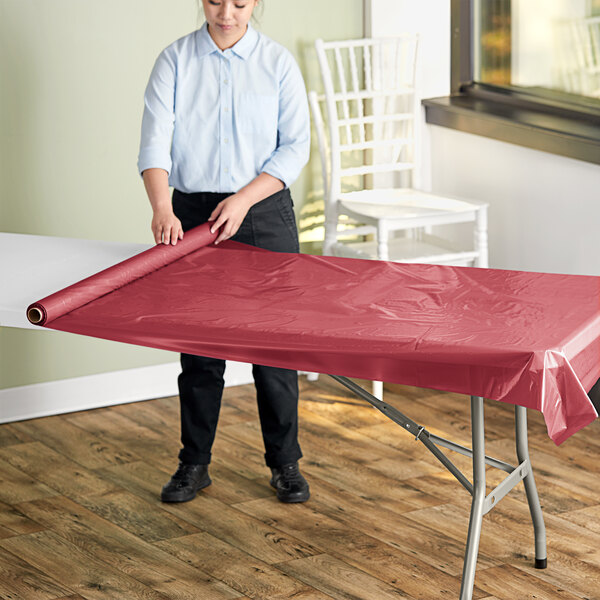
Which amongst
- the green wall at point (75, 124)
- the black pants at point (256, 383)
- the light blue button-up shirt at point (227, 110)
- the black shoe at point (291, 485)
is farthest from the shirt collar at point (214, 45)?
the black shoe at point (291, 485)

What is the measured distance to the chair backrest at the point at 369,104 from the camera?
3814 mm

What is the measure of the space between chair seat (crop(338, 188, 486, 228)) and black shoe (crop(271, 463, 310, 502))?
99 cm

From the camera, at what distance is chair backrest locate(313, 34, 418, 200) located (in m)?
3.81

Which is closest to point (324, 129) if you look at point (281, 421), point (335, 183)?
point (335, 183)

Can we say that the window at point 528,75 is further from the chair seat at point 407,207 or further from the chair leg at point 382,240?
the chair leg at point 382,240

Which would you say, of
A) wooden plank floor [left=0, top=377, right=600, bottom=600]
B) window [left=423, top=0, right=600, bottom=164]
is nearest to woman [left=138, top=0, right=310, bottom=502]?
wooden plank floor [left=0, top=377, right=600, bottom=600]

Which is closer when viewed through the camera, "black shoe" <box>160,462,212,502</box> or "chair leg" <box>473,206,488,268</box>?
"black shoe" <box>160,462,212,502</box>

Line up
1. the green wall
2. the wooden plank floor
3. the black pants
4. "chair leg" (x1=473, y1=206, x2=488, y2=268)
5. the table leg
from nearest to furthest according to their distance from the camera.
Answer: the table leg → the wooden plank floor → the black pants → the green wall → "chair leg" (x1=473, y1=206, x2=488, y2=268)

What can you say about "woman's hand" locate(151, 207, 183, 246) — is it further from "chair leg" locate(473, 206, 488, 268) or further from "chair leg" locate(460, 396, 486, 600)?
"chair leg" locate(473, 206, 488, 268)

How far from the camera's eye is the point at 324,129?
13.1 feet

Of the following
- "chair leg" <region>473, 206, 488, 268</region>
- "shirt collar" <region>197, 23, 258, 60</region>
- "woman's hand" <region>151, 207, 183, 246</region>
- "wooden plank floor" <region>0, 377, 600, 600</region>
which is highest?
"shirt collar" <region>197, 23, 258, 60</region>

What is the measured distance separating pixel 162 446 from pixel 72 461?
0.28 metres

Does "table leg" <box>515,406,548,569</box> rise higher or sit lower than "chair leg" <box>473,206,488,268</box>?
lower

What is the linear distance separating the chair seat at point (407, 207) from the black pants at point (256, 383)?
0.75 m
